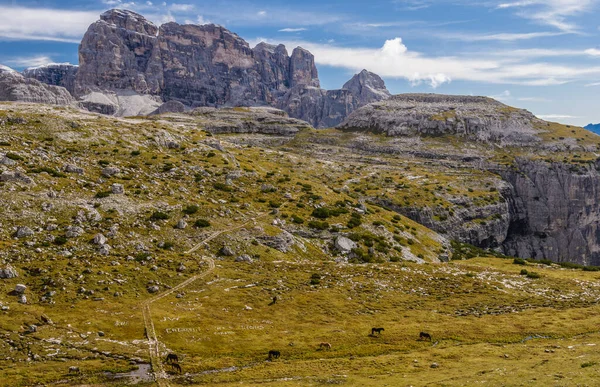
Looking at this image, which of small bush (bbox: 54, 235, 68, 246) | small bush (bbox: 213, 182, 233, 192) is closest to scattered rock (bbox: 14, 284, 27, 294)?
small bush (bbox: 54, 235, 68, 246)

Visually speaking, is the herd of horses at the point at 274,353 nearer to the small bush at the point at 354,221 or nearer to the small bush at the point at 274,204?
the small bush at the point at 354,221

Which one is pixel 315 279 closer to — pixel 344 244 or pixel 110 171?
pixel 344 244

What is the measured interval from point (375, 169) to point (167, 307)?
150 metres

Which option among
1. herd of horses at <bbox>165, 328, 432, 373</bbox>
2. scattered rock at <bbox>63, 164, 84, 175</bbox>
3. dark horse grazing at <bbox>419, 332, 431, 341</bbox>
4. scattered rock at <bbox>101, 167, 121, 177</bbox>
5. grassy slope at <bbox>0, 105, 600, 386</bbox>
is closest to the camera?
grassy slope at <bbox>0, 105, 600, 386</bbox>

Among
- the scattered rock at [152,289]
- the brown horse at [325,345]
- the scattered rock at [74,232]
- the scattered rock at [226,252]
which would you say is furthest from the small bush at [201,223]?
the brown horse at [325,345]

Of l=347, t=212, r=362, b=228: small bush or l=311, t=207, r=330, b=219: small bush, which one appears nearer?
l=347, t=212, r=362, b=228: small bush

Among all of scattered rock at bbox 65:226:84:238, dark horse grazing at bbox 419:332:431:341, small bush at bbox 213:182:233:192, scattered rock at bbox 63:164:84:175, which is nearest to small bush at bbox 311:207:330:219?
small bush at bbox 213:182:233:192

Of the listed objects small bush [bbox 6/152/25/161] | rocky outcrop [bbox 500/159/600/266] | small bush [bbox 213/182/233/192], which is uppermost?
small bush [bbox 6/152/25/161]

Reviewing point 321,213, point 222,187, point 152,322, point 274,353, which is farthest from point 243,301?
point 222,187

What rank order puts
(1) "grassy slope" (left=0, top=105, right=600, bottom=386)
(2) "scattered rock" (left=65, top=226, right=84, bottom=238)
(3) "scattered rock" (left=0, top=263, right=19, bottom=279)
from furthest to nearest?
1. (2) "scattered rock" (left=65, top=226, right=84, bottom=238)
2. (3) "scattered rock" (left=0, top=263, right=19, bottom=279)
3. (1) "grassy slope" (left=0, top=105, right=600, bottom=386)

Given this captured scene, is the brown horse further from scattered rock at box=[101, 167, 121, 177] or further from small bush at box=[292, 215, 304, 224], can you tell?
scattered rock at box=[101, 167, 121, 177]

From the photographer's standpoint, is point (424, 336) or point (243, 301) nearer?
point (424, 336)

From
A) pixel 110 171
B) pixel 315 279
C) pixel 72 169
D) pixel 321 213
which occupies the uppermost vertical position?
pixel 72 169

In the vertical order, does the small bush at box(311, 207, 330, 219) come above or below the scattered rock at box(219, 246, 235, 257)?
above
